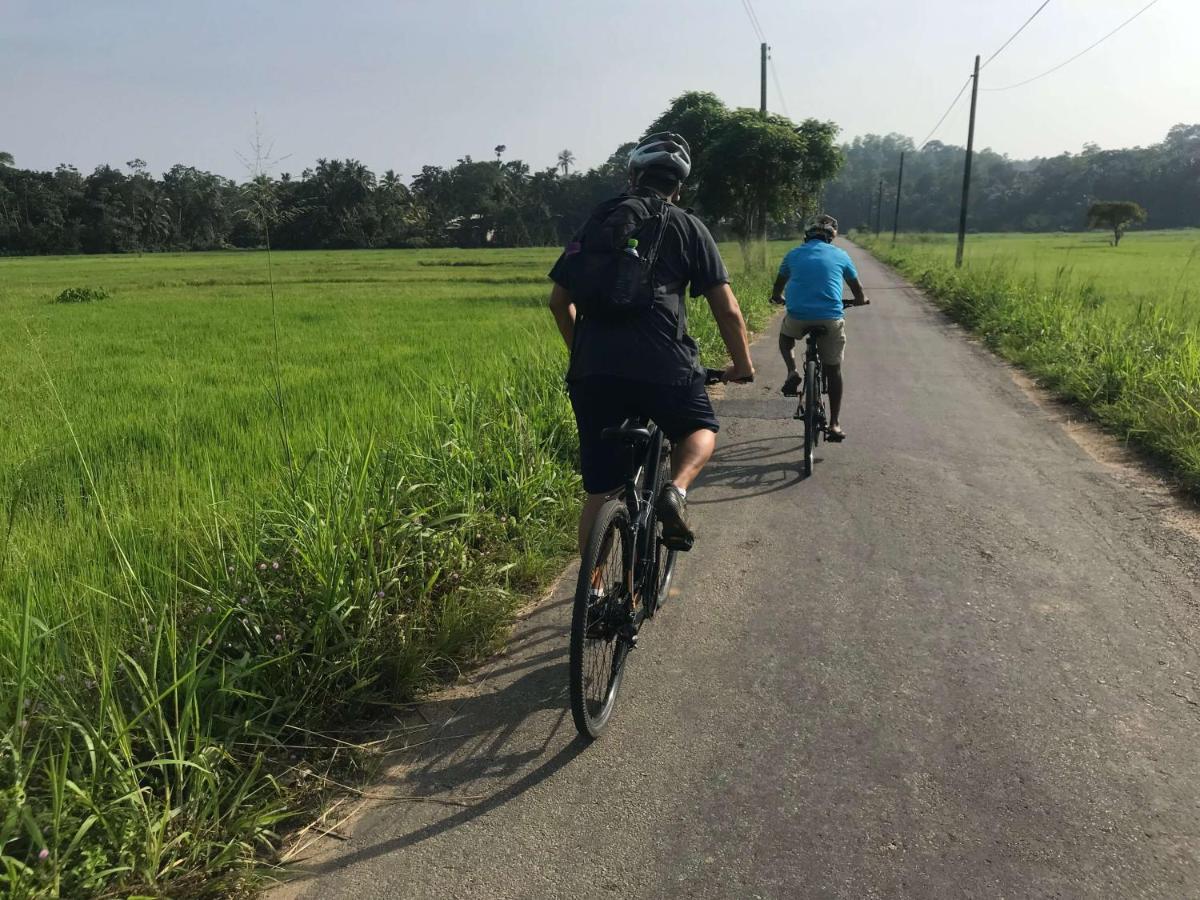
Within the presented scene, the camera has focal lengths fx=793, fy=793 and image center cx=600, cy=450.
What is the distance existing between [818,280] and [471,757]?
4476mm

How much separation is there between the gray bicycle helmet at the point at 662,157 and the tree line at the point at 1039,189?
204 ft

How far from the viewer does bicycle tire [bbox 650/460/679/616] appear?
3.04 meters

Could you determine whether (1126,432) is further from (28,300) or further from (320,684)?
(28,300)

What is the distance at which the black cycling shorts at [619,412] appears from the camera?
277 centimetres

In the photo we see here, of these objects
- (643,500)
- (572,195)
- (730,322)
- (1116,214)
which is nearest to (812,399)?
(730,322)

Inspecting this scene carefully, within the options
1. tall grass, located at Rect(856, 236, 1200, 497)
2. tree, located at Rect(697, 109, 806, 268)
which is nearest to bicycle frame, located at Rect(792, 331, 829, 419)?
tall grass, located at Rect(856, 236, 1200, 497)

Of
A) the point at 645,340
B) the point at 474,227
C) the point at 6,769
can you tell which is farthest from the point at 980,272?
the point at 474,227

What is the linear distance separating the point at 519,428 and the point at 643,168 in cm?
206

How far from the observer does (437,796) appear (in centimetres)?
234

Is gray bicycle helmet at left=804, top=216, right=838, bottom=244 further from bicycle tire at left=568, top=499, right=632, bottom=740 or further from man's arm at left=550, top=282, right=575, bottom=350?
bicycle tire at left=568, top=499, right=632, bottom=740

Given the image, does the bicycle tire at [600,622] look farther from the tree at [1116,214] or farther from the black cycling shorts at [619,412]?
the tree at [1116,214]

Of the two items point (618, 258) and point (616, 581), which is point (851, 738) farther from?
point (618, 258)

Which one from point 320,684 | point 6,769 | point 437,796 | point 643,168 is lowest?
point 437,796

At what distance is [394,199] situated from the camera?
54.1 meters
